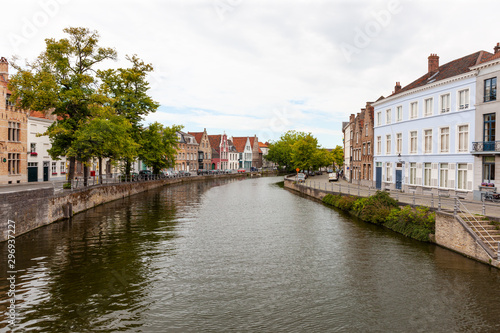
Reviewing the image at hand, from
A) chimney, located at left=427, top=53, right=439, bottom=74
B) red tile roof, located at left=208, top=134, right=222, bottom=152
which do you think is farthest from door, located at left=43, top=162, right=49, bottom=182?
red tile roof, located at left=208, top=134, right=222, bottom=152

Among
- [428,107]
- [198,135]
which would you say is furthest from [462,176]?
[198,135]

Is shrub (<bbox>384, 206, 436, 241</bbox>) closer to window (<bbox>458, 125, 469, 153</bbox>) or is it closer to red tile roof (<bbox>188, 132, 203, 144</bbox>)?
window (<bbox>458, 125, 469, 153</bbox>)

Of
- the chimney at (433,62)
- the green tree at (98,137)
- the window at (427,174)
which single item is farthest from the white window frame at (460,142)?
the green tree at (98,137)

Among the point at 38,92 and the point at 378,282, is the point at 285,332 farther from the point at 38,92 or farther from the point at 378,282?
the point at 38,92

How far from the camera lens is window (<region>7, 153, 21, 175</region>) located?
1433 inches

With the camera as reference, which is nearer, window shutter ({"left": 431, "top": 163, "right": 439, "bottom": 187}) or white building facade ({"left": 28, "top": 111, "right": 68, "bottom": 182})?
window shutter ({"left": 431, "top": 163, "right": 439, "bottom": 187})

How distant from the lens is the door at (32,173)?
4062cm

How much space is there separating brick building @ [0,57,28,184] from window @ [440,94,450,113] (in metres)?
41.3

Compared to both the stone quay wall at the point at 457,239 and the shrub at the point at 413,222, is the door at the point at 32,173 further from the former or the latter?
the stone quay wall at the point at 457,239

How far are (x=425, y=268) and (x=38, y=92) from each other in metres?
29.3

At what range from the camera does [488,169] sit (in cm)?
2467

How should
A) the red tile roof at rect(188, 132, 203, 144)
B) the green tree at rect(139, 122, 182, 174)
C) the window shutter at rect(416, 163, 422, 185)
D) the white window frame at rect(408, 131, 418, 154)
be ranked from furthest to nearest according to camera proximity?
the red tile roof at rect(188, 132, 203, 144), the green tree at rect(139, 122, 182, 174), the white window frame at rect(408, 131, 418, 154), the window shutter at rect(416, 163, 422, 185)

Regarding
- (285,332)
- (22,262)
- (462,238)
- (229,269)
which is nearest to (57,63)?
(22,262)

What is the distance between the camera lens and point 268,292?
11.9 m
